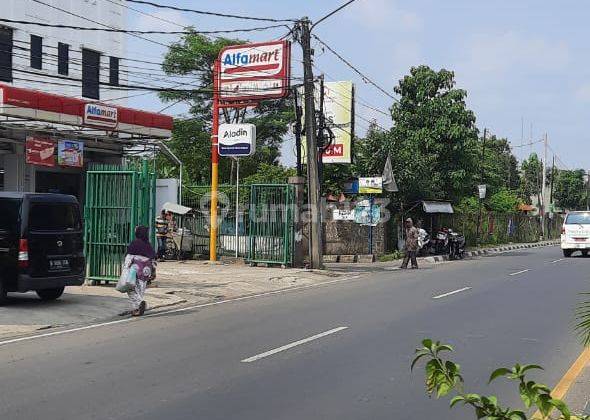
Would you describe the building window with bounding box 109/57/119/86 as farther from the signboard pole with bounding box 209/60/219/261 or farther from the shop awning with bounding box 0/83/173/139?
the signboard pole with bounding box 209/60/219/261

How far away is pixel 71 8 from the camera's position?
30.5 m

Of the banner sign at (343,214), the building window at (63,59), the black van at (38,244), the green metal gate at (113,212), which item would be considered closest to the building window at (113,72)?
the building window at (63,59)

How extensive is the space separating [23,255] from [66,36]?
21710 millimetres

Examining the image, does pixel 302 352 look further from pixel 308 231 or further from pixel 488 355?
pixel 308 231

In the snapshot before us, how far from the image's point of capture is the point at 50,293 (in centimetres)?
1275

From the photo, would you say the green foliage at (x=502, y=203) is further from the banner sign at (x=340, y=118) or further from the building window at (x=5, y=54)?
the building window at (x=5, y=54)

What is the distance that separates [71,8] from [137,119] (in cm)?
1056

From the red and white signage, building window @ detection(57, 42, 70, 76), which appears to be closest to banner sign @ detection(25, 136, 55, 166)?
the red and white signage

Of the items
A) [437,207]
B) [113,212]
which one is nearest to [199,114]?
[437,207]

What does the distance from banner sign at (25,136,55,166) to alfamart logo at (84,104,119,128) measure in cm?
163

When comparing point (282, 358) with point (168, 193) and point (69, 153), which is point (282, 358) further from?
point (168, 193)

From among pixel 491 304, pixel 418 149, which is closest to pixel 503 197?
pixel 418 149

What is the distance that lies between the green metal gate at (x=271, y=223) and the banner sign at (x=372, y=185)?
469 cm

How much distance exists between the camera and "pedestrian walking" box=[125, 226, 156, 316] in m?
11.5
